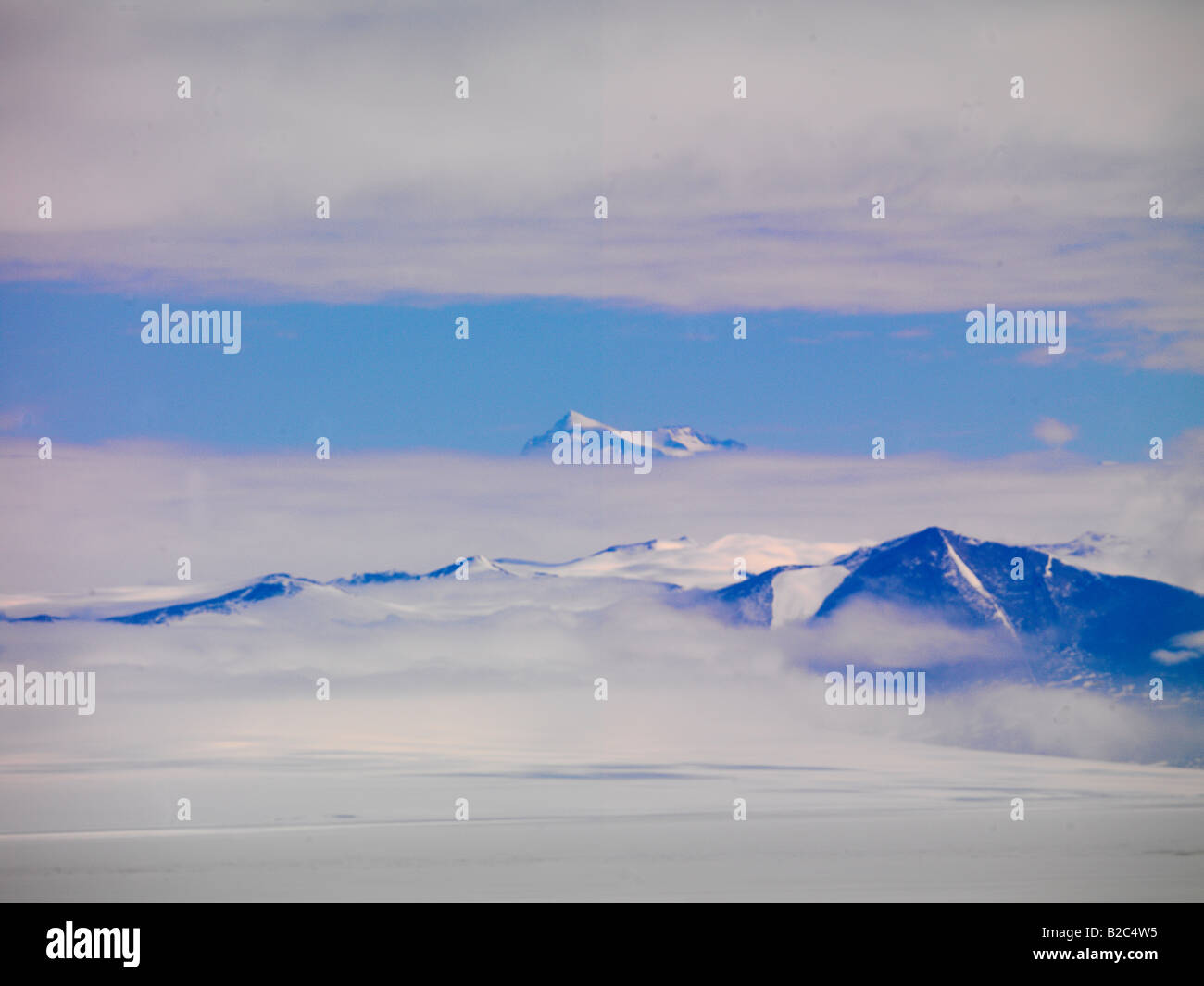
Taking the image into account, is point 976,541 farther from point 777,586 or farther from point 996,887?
point 996,887

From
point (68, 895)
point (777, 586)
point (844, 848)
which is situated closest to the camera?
point (68, 895)

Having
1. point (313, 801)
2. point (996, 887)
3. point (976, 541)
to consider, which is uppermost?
point (976, 541)

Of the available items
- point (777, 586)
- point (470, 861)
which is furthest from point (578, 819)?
point (777, 586)

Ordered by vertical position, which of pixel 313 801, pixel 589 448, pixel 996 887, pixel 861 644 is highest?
pixel 589 448

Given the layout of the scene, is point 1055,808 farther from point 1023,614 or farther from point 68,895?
point 68,895

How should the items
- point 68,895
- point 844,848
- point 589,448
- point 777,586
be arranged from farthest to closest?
point 777,586 → point 589,448 → point 844,848 → point 68,895

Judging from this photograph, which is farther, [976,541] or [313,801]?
[976,541]

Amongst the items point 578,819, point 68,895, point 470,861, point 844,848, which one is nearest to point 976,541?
point 844,848

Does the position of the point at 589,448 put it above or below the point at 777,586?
above

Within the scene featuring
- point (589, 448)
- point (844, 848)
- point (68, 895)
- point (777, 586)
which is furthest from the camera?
point (777, 586)
